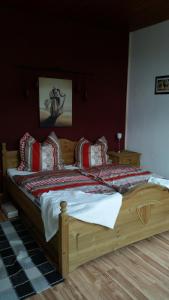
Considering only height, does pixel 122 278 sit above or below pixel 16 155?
below

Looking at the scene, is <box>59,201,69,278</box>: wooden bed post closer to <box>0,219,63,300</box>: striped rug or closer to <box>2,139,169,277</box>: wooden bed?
<box>2,139,169,277</box>: wooden bed

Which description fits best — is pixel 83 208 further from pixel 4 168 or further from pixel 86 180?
pixel 4 168

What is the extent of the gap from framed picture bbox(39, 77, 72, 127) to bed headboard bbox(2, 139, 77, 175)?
0.31 metres

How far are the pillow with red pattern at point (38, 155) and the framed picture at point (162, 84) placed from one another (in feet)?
6.10

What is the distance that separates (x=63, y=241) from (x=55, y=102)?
7.54ft

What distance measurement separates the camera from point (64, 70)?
3654 millimetres

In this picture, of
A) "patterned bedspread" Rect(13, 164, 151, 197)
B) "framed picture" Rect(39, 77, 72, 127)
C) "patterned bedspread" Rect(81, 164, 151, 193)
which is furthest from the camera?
"framed picture" Rect(39, 77, 72, 127)

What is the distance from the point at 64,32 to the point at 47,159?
191 centimetres

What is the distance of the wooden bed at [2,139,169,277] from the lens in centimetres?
194

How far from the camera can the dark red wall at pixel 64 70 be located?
327 cm

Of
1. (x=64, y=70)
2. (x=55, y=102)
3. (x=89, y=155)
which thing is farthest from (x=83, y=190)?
(x=64, y=70)

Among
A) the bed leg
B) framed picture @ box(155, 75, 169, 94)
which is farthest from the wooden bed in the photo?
framed picture @ box(155, 75, 169, 94)

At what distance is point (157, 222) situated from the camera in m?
2.54

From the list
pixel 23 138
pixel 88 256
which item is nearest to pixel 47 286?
pixel 88 256
